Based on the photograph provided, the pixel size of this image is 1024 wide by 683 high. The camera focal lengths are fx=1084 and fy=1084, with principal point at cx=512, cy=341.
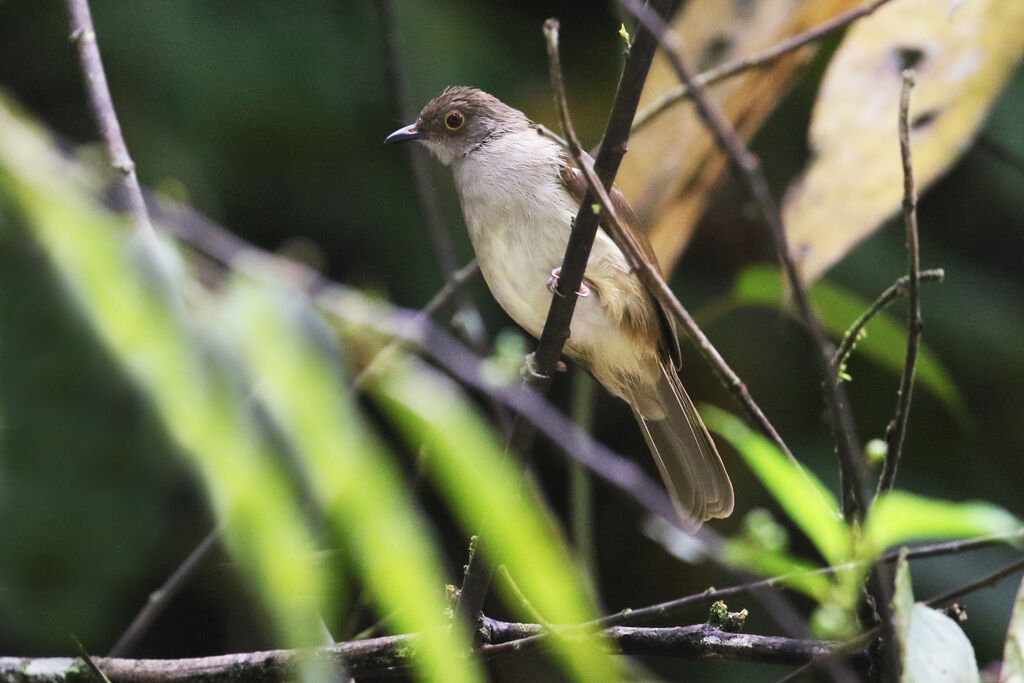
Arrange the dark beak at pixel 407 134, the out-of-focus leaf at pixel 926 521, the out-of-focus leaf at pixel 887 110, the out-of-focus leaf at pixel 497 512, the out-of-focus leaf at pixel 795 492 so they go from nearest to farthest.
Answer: the out-of-focus leaf at pixel 497 512, the out-of-focus leaf at pixel 926 521, the out-of-focus leaf at pixel 795 492, the out-of-focus leaf at pixel 887 110, the dark beak at pixel 407 134

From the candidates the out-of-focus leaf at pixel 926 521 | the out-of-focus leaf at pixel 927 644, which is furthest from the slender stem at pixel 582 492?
the out-of-focus leaf at pixel 926 521

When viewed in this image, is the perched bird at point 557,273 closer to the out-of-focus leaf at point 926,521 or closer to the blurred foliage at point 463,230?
the blurred foliage at point 463,230

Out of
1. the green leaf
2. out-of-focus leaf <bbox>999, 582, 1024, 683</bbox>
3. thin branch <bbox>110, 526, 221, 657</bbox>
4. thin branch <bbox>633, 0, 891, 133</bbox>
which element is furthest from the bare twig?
out-of-focus leaf <bbox>999, 582, 1024, 683</bbox>

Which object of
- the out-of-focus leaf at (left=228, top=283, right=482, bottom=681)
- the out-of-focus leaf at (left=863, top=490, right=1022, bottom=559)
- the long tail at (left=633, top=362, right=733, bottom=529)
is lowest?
the out-of-focus leaf at (left=228, top=283, right=482, bottom=681)

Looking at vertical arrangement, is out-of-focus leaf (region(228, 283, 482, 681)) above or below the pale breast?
below

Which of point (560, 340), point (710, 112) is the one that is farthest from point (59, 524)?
point (560, 340)

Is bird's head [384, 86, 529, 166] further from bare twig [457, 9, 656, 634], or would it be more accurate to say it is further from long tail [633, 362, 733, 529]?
bare twig [457, 9, 656, 634]

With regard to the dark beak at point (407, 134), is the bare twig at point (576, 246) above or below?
below
